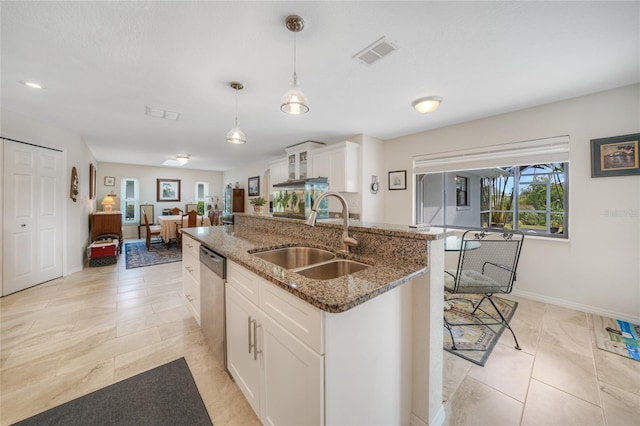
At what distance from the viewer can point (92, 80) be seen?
7.46 ft

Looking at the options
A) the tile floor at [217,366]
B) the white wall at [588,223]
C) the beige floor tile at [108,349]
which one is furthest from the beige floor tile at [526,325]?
the beige floor tile at [108,349]

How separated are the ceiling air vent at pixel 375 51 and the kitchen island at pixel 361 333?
1.38 meters

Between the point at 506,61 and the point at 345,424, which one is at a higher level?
the point at 506,61

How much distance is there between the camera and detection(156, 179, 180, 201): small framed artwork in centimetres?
793

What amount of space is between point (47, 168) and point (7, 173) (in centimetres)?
49

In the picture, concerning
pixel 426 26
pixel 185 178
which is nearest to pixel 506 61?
pixel 426 26

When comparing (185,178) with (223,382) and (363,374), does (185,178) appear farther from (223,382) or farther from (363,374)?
(363,374)

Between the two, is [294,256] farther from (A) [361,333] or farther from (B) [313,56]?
(B) [313,56]

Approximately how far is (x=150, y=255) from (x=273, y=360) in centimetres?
540

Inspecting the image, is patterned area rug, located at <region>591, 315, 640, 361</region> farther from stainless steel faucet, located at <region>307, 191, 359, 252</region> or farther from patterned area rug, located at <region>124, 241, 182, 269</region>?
patterned area rug, located at <region>124, 241, 182, 269</region>

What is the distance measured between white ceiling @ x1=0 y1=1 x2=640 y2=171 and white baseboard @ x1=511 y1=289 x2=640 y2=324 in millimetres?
2326

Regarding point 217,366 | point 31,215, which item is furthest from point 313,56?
point 31,215

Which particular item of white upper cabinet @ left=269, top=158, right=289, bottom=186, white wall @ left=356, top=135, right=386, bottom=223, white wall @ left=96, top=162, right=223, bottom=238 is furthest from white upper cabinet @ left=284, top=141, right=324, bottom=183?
white wall @ left=96, top=162, right=223, bottom=238

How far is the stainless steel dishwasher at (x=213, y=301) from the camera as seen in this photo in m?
1.61
